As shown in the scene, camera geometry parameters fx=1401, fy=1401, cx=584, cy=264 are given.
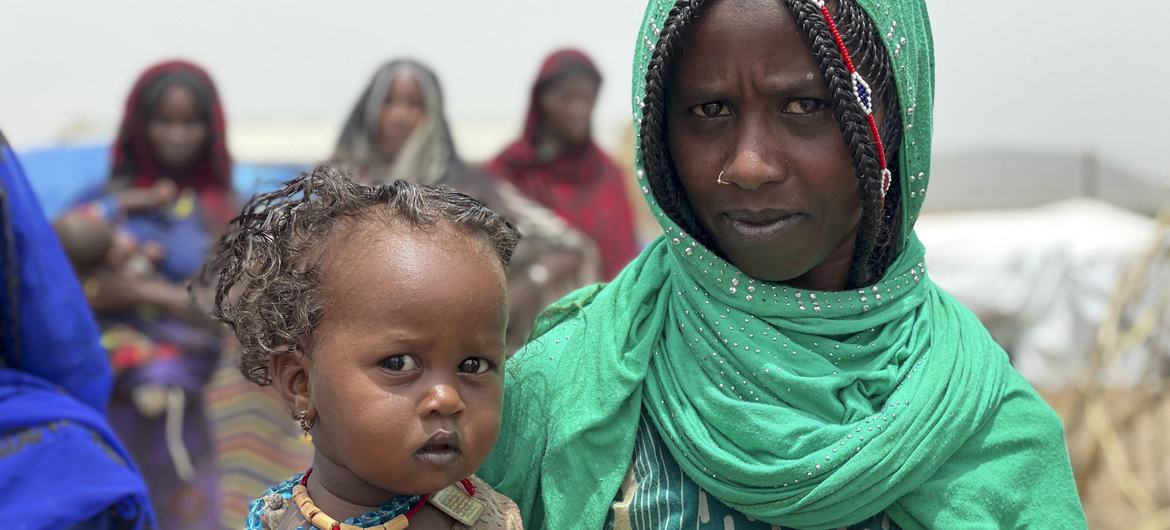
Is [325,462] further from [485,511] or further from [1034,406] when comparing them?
[1034,406]

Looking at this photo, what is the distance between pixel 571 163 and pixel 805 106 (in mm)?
5454

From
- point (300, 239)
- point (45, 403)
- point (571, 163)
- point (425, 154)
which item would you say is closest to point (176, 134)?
point (425, 154)

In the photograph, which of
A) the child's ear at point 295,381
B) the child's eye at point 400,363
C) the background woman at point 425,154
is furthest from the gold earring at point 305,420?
the background woman at point 425,154

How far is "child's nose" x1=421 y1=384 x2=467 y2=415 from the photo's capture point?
173 cm

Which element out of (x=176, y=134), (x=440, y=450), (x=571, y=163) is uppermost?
(x=440, y=450)

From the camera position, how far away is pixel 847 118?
1896 mm

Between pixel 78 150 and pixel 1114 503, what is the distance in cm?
507

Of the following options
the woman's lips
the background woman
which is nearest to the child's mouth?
the woman's lips

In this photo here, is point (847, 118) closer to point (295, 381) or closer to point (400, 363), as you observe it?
point (400, 363)

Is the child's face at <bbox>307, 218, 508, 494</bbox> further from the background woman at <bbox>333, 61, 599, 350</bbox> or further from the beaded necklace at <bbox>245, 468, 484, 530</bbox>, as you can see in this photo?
the background woman at <bbox>333, 61, 599, 350</bbox>

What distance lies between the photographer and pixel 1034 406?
2.00 m

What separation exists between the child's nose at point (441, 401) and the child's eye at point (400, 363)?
0.04 m

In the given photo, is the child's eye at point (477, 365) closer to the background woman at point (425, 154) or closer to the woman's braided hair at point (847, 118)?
the woman's braided hair at point (847, 118)

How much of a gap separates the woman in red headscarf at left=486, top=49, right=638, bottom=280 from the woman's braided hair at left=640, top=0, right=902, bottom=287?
4.95 m
